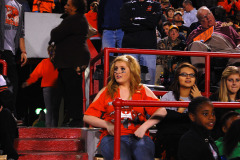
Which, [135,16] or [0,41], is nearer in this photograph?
[0,41]

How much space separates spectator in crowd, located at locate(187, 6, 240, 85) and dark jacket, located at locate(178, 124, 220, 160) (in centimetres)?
241

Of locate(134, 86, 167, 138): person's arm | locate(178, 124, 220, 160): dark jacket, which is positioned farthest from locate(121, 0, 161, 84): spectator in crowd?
locate(178, 124, 220, 160): dark jacket

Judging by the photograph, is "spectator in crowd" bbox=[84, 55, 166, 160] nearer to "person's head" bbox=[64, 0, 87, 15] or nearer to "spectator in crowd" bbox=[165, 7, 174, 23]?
"person's head" bbox=[64, 0, 87, 15]

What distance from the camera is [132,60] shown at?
4.19m

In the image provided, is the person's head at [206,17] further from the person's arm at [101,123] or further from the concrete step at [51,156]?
the person's arm at [101,123]

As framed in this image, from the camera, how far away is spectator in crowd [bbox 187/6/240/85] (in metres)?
5.73

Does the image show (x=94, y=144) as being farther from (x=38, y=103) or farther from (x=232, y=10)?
(x=232, y=10)

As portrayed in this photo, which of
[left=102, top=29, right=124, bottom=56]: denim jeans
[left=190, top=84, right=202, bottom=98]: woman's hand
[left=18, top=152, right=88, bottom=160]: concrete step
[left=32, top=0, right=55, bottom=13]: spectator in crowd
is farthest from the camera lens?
[left=32, top=0, right=55, bottom=13]: spectator in crowd

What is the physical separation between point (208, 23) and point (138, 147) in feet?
10.8

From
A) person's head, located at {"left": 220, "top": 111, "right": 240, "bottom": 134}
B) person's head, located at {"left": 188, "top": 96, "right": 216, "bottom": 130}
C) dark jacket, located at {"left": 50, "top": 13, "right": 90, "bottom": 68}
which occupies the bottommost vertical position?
person's head, located at {"left": 220, "top": 111, "right": 240, "bottom": 134}

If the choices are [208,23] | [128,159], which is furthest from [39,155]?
[208,23]

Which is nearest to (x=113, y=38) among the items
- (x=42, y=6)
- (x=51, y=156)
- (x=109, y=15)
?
(x=109, y=15)

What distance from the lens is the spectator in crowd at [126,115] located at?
368 cm

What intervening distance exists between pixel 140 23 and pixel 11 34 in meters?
1.79
